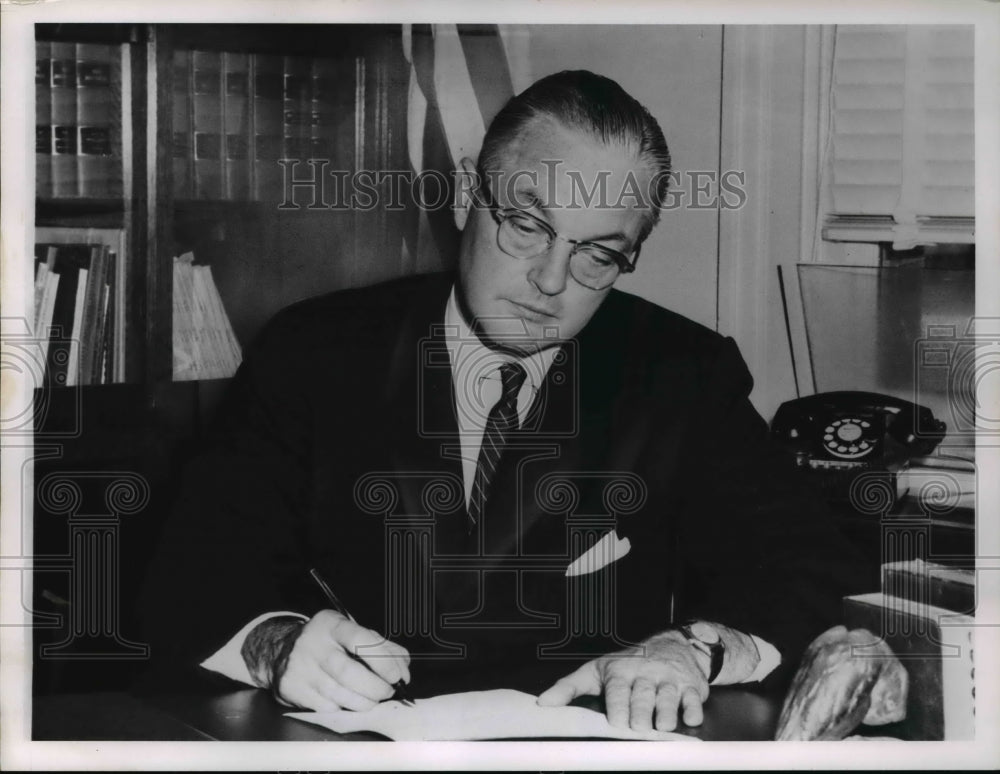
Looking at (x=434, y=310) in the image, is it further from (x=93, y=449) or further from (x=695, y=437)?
(x=93, y=449)

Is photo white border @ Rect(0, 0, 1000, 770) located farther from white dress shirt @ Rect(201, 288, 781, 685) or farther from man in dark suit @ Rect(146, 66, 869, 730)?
white dress shirt @ Rect(201, 288, 781, 685)

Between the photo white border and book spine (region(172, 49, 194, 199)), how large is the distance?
0.28ft

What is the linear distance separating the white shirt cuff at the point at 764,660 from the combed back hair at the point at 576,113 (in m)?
0.86

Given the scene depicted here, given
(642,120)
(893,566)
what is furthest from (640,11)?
(893,566)

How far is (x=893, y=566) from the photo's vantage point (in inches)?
70.4

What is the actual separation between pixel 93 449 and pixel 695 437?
1044 mm

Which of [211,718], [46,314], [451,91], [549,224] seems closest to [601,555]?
[549,224]

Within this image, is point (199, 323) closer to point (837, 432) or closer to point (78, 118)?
point (78, 118)

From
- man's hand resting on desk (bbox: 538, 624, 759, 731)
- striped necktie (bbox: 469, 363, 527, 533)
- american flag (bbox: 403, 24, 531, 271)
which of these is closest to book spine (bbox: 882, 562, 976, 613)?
man's hand resting on desk (bbox: 538, 624, 759, 731)

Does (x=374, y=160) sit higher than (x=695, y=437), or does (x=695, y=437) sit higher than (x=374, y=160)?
(x=374, y=160)

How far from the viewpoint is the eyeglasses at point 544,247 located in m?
1.73

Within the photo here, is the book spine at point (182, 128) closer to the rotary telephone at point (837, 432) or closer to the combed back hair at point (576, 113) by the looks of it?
the combed back hair at point (576, 113)

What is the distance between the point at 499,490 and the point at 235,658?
53 centimetres

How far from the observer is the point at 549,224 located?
1.73 m
